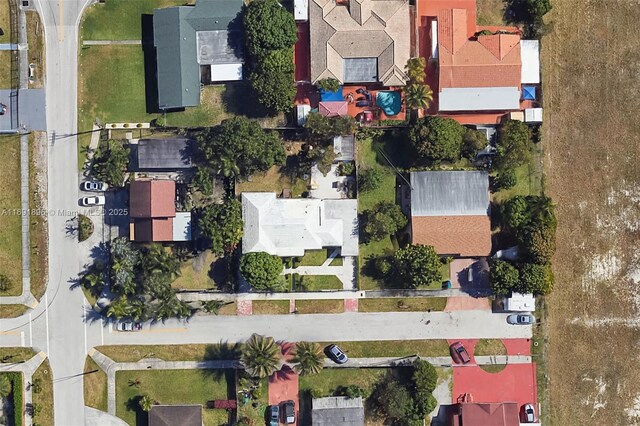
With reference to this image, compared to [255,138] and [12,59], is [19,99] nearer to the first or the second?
[12,59]

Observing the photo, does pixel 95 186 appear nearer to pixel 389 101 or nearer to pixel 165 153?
pixel 165 153

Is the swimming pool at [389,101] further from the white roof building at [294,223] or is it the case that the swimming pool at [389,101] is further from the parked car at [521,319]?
the parked car at [521,319]

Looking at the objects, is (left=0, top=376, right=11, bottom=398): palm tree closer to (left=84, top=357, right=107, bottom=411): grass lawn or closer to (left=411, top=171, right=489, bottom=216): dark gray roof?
(left=84, top=357, right=107, bottom=411): grass lawn

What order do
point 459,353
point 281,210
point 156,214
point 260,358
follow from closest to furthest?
point 260,358, point 156,214, point 281,210, point 459,353

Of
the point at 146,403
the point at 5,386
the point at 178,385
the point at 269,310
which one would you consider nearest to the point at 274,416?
the point at 178,385

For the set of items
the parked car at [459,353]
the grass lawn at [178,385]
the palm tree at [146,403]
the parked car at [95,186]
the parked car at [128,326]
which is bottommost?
the palm tree at [146,403]

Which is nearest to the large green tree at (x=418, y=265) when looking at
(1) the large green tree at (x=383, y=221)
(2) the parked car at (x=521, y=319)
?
(1) the large green tree at (x=383, y=221)

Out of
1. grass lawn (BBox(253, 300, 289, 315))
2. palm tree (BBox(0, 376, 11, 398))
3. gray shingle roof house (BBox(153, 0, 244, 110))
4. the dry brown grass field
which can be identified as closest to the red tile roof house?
the dry brown grass field
